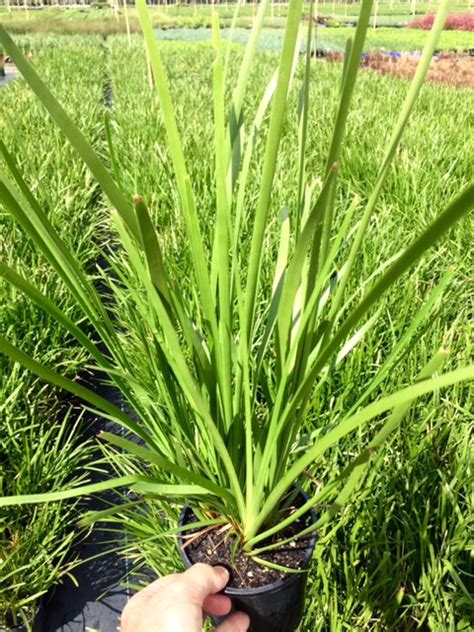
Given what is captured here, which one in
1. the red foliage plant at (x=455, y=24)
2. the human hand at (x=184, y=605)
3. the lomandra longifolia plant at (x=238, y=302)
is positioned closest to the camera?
the lomandra longifolia plant at (x=238, y=302)

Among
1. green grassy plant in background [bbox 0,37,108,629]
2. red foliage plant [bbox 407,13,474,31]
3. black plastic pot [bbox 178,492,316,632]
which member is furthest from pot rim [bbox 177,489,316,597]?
red foliage plant [bbox 407,13,474,31]

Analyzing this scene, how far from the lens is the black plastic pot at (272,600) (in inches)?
24.6

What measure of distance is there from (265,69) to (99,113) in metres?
3.24

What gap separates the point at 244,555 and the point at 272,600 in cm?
6

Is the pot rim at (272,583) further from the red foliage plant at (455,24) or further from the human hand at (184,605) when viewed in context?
the red foliage plant at (455,24)

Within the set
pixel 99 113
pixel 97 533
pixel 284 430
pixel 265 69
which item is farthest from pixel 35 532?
pixel 265 69

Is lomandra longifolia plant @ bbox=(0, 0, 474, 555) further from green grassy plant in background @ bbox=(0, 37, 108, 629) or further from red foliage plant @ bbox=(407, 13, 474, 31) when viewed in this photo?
red foliage plant @ bbox=(407, 13, 474, 31)

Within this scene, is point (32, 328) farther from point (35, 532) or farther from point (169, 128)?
point (169, 128)

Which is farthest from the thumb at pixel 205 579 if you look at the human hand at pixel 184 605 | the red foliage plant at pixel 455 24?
the red foliage plant at pixel 455 24

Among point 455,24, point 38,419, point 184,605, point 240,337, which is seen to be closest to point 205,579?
point 184,605

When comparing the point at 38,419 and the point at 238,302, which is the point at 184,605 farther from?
the point at 38,419

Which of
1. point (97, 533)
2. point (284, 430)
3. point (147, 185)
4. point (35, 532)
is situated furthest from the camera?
point (147, 185)

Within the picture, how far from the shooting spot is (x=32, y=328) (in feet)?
4.67

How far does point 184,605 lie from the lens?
54 centimetres
